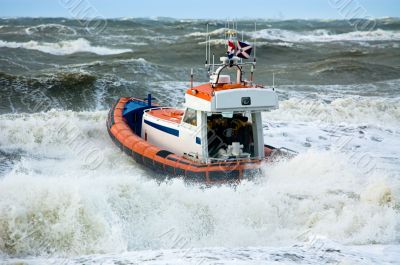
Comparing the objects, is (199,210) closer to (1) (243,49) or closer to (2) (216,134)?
(2) (216,134)

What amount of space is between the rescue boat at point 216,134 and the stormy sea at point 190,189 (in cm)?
35

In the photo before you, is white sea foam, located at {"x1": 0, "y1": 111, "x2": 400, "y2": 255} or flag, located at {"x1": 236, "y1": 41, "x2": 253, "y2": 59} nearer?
white sea foam, located at {"x1": 0, "y1": 111, "x2": 400, "y2": 255}

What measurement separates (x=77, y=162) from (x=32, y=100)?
7.75 meters

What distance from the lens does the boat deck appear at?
34.2ft

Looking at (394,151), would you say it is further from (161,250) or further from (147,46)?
(147,46)

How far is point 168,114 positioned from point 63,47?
24.8 metres

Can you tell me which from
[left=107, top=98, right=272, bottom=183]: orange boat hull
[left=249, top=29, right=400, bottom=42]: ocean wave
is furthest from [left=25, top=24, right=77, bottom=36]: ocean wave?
[left=107, top=98, right=272, bottom=183]: orange boat hull

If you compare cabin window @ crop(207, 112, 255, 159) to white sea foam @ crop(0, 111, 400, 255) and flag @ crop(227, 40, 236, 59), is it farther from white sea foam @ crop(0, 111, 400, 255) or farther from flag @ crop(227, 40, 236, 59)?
flag @ crop(227, 40, 236, 59)

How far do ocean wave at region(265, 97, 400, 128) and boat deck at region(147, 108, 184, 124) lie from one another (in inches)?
200

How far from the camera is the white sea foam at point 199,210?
6305mm

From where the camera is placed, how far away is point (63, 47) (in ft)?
112

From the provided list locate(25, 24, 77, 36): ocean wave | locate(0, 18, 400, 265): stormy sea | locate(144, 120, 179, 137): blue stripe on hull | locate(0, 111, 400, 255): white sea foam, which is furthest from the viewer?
locate(25, 24, 77, 36): ocean wave

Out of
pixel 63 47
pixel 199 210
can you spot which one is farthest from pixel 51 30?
pixel 199 210

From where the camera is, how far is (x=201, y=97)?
356 inches
